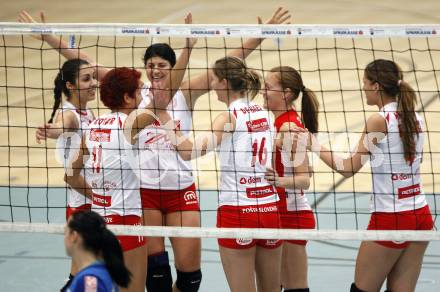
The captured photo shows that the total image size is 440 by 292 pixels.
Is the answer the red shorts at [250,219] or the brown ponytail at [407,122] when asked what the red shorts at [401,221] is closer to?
the brown ponytail at [407,122]

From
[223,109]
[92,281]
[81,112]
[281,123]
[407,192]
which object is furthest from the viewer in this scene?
[223,109]

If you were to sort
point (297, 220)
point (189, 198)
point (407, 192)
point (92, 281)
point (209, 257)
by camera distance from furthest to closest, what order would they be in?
point (209, 257) → point (189, 198) → point (297, 220) → point (407, 192) → point (92, 281)

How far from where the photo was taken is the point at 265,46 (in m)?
17.1

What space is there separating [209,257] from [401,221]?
3.30 meters

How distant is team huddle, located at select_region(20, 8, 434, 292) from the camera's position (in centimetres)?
627

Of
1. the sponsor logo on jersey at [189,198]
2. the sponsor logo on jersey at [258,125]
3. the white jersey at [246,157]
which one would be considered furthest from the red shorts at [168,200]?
the sponsor logo on jersey at [258,125]

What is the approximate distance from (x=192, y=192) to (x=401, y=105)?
185cm

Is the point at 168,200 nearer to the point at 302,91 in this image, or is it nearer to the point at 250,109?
the point at 250,109

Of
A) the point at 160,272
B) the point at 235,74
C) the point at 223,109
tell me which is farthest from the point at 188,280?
the point at 223,109

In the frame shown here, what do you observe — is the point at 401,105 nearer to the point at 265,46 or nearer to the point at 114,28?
the point at 114,28

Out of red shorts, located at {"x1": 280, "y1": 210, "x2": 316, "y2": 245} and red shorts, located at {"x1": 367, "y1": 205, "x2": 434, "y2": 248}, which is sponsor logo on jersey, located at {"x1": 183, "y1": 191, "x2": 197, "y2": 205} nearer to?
red shorts, located at {"x1": 280, "y1": 210, "x2": 316, "y2": 245}

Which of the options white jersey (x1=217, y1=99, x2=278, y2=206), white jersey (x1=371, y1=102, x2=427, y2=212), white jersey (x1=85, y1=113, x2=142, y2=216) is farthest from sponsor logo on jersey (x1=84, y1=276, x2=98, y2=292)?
white jersey (x1=371, y1=102, x2=427, y2=212)

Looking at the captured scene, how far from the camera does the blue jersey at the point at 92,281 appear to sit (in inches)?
188

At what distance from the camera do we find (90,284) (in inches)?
188
